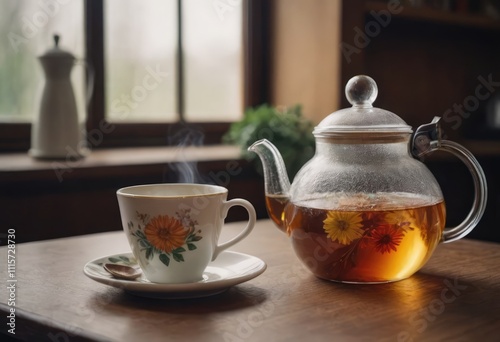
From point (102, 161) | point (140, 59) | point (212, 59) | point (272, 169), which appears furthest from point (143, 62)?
point (272, 169)

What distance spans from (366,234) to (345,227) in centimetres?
2

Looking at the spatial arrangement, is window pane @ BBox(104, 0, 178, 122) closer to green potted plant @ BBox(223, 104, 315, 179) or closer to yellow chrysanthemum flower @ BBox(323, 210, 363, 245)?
green potted plant @ BBox(223, 104, 315, 179)

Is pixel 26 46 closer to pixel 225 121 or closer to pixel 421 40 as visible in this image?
pixel 225 121

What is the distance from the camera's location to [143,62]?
7.51 feet

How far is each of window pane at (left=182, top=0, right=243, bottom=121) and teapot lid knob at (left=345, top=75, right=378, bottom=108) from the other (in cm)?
154

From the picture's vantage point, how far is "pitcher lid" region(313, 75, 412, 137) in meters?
0.86

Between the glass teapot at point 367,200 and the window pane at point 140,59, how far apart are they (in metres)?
1.42

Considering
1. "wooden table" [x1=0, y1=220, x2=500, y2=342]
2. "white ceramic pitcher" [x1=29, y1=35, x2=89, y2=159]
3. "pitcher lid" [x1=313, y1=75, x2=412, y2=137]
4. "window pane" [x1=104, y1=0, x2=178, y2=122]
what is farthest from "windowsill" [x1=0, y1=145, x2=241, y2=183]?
"pitcher lid" [x1=313, y1=75, x2=412, y2=137]

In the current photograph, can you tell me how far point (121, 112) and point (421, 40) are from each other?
1280 mm

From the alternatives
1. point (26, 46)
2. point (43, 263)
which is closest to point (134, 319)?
point (43, 263)

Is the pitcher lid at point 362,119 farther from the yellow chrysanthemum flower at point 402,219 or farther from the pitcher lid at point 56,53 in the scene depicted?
A: the pitcher lid at point 56,53

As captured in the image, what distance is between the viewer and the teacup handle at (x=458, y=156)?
0.88 m

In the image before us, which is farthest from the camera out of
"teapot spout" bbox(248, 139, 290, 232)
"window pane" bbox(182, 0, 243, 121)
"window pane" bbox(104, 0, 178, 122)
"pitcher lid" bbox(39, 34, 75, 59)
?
"window pane" bbox(182, 0, 243, 121)

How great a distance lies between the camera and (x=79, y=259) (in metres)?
1.00
